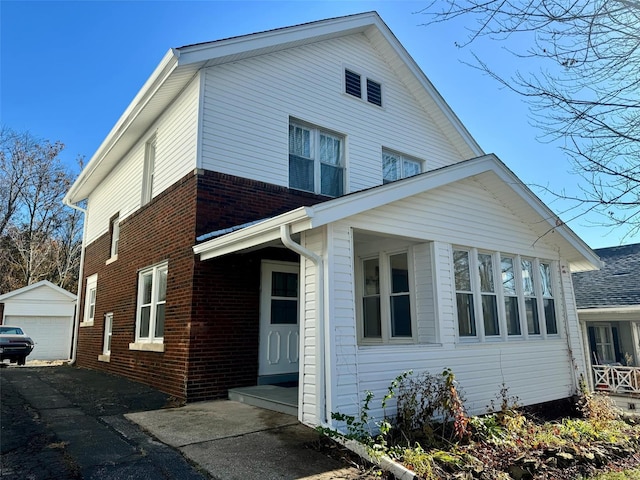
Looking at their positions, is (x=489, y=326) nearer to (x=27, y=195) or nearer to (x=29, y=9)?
(x=29, y=9)

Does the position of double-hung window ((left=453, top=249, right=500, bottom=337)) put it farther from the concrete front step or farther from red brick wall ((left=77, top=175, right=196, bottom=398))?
red brick wall ((left=77, top=175, right=196, bottom=398))

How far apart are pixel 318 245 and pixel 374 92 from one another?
22.2 ft

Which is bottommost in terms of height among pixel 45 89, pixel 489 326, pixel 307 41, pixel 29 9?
pixel 489 326

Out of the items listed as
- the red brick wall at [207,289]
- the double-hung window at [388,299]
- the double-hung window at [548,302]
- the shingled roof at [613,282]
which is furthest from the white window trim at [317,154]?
the shingled roof at [613,282]

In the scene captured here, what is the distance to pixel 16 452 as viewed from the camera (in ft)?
14.8

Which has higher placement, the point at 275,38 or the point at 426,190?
the point at 275,38

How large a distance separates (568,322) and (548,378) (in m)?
1.38

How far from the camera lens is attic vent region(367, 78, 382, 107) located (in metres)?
11.0

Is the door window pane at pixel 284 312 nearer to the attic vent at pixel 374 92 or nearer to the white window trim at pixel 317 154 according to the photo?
the white window trim at pixel 317 154

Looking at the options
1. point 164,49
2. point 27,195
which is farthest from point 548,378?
point 27,195

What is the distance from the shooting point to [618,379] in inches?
503

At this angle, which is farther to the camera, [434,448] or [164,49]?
[164,49]

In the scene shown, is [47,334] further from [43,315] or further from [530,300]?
[530,300]

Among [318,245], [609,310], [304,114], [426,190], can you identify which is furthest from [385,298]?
[609,310]
